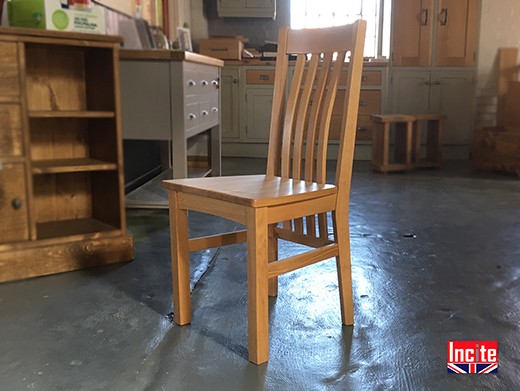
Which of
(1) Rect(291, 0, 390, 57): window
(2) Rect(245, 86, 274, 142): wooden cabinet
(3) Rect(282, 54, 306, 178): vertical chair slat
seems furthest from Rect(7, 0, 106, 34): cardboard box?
(1) Rect(291, 0, 390, 57): window

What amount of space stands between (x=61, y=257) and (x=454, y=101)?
438cm

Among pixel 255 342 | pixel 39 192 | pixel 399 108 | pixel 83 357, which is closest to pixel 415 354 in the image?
pixel 255 342

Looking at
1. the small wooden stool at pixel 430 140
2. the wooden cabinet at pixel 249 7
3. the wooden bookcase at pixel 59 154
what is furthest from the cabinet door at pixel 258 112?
the wooden bookcase at pixel 59 154

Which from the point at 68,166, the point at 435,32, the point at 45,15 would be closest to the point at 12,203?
the point at 68,166

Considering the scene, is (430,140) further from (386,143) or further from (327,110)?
(327,110)

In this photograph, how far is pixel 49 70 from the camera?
2229 mm

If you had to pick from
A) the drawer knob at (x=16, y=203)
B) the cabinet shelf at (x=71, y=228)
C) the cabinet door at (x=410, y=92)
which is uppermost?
the cabinet door at (x=410, y=92)

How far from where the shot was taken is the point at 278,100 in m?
1.72

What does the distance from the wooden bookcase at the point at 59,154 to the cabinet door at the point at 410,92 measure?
3.68 meters

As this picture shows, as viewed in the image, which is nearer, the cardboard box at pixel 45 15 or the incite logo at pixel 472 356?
the incite logo at pixel 472 356

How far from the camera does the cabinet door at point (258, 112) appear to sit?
17.5 ft

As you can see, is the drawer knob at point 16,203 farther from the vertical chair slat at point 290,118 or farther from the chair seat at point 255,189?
the vertical chair slat at point 290,118

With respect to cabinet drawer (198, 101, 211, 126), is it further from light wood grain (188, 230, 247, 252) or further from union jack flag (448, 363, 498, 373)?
union jack flag (448, 363, 498, 373)

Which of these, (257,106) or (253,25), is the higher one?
(253,25)
